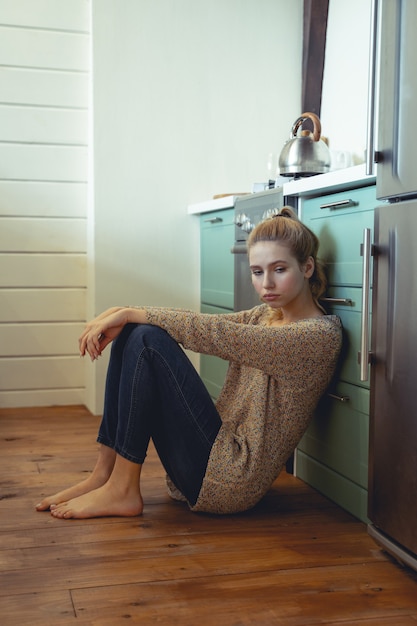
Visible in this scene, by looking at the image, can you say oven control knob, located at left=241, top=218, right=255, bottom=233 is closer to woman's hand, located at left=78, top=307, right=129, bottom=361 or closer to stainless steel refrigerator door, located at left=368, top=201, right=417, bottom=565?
woman's hand, located at left=78, top=307, right=129, bottom=361

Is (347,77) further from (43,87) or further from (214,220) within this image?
(43,87)

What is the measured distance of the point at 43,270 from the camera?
3840mm

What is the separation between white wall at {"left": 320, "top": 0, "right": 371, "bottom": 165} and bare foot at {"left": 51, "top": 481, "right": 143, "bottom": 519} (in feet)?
5.74

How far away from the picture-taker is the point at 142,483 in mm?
2604

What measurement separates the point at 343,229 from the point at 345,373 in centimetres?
39

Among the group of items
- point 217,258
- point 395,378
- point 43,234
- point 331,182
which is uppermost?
point 331,182

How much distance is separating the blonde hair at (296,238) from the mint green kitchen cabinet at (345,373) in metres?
0.04

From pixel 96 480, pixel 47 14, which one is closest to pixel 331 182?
pixel 96 480

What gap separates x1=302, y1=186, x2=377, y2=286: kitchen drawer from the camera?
2146 mm

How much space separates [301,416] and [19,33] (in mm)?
2403

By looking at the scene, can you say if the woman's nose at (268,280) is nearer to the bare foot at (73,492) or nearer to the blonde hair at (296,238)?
the blonde hair at (296,238)

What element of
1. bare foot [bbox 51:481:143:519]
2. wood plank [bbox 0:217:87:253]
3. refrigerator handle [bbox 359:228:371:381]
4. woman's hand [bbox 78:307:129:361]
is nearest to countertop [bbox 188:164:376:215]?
refrigerator handle [bbox 359:228:371:381]

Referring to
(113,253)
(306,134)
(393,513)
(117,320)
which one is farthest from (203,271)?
(393,513)

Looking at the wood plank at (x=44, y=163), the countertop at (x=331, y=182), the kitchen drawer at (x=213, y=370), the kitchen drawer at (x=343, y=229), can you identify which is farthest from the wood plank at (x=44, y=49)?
the kitchen drawer at (x=343, y=229)
